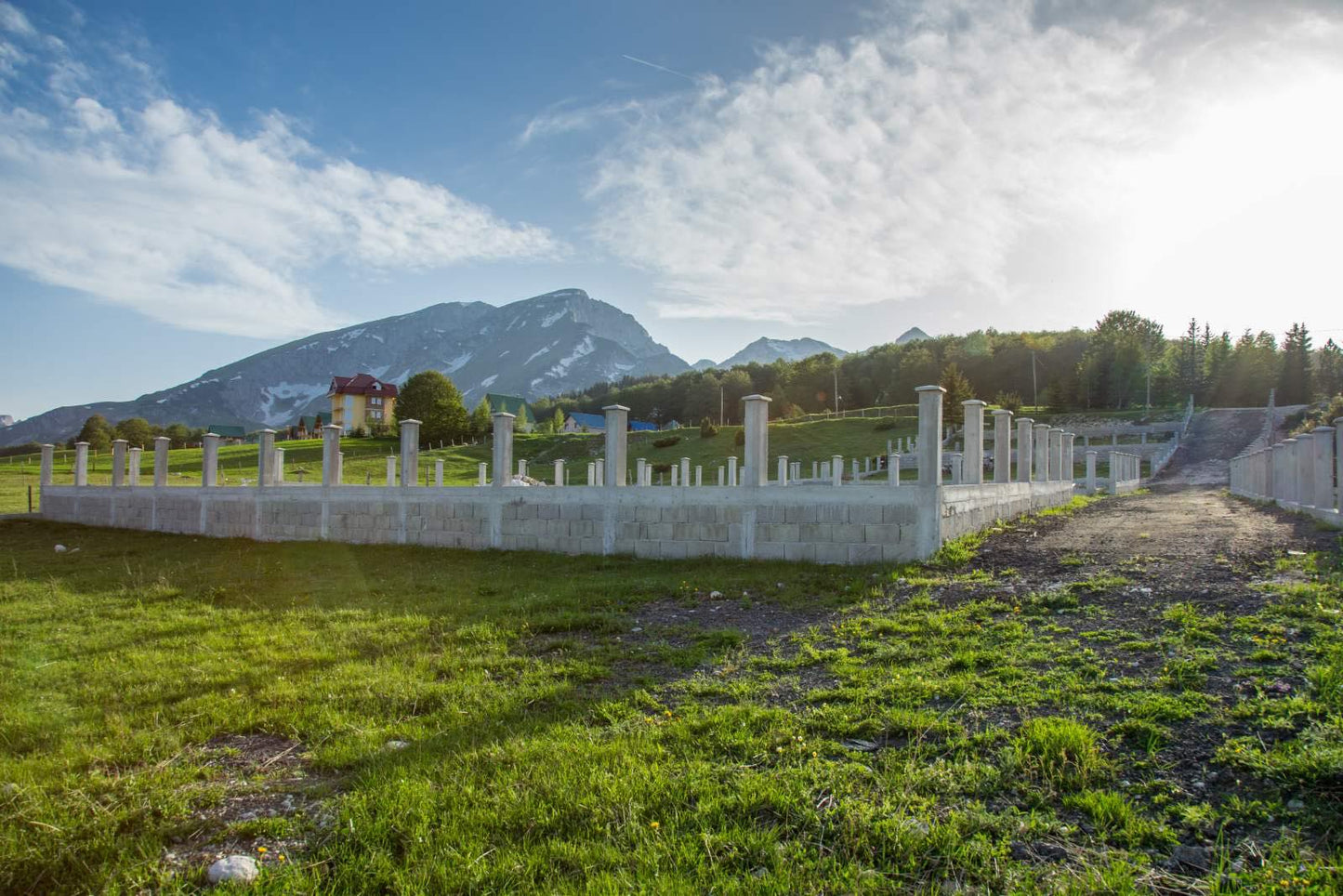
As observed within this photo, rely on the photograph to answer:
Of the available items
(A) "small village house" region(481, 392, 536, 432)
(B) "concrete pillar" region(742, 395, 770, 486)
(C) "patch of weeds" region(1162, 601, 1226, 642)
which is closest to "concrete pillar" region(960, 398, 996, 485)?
(B) "concrete pillar" region(742, 395, 770, 486)

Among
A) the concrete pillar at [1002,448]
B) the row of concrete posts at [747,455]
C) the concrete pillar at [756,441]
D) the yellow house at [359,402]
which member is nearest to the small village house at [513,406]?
the yellow house at [359,402]

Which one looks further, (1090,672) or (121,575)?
(121,575)

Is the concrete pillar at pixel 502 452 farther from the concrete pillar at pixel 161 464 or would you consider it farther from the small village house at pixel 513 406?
the small village house at pixel 513 406

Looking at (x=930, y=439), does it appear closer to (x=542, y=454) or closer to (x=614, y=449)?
(x=614, y=449)

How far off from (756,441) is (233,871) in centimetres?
909

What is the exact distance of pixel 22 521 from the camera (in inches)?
950

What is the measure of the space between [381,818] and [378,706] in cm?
174

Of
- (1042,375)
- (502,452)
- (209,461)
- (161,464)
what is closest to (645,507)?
(502,452)

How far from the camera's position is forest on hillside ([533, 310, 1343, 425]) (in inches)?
2758

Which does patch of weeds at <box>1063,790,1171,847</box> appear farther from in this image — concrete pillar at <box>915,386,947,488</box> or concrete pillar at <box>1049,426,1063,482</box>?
concrete pillar at <box>1049,426,1063,482</box>

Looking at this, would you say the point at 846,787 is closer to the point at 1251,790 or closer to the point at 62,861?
the point at 1251,790

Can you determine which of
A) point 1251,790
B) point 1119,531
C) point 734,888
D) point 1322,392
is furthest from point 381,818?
point 1322,392

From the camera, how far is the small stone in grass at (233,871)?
9.09 ft

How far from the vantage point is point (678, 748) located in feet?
12.5
